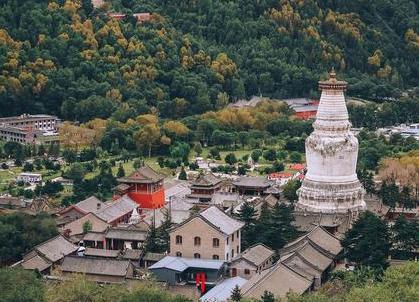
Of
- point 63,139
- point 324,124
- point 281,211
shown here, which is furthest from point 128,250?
point 63,139

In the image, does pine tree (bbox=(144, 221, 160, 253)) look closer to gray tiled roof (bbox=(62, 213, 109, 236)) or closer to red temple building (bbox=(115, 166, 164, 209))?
gray tiled roof (bbox=(62, 213, 109, 236))

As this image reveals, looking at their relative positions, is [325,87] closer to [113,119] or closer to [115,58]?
[113,119]

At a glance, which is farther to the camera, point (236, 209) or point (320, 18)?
point (320, 18)

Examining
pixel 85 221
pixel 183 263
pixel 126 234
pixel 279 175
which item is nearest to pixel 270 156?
pixel 279 175

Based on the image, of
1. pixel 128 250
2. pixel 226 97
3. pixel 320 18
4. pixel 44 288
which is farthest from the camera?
pixel 320 18

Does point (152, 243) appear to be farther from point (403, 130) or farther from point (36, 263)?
point (403, 130)

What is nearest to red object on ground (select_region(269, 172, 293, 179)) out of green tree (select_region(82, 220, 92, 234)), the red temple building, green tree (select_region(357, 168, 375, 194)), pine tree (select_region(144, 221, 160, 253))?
green tree (select_region(357, 168, 375, 194))

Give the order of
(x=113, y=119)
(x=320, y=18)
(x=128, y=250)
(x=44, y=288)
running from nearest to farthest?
(x=44, y=288)
(x=128, y=250)
(x=113, y=119)
(x=320, y=18)
